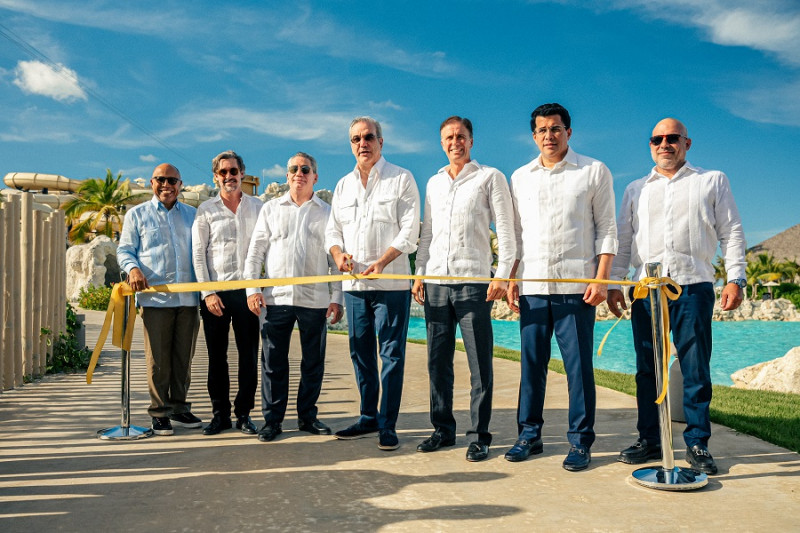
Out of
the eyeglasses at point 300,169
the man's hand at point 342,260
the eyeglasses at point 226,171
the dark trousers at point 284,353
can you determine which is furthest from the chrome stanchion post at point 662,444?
the eyeglasses at point 226,171

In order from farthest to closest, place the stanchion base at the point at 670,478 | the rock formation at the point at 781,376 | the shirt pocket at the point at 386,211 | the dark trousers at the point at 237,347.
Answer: the rock formation at the point at 781,376, the dark trousers at the point at 237,347, the shirt pocket at the point at 386,211, the stanchion base at the point at 670,478

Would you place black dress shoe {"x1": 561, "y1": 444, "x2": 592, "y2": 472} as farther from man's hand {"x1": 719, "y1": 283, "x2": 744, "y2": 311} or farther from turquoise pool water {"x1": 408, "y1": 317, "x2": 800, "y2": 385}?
turquoise pool water {"x1": 408, "y1": 317, "x2": 800, "y2": 385}

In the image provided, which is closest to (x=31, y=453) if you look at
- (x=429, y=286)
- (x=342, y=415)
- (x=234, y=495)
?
(x=234, y=495)

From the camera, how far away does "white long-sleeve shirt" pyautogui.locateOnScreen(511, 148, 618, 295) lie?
415 cm

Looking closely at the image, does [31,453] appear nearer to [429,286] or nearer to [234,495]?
[234,495]

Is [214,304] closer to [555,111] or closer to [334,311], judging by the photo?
[334,311]

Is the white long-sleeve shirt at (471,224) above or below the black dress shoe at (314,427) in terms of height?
above

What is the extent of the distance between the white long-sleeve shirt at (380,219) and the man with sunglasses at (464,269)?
170 millimetres

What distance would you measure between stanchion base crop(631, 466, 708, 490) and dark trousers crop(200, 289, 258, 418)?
285 cm

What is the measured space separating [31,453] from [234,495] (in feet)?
5.95

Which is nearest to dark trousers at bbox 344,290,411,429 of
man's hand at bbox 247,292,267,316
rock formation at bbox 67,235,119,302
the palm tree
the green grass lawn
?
man's hand at bbox 247,292,267,316

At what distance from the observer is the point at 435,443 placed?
173 inches

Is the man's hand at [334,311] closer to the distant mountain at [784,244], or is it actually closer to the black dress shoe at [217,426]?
the black dress shoe at [217,426]

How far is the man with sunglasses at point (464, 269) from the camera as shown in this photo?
4305mm
